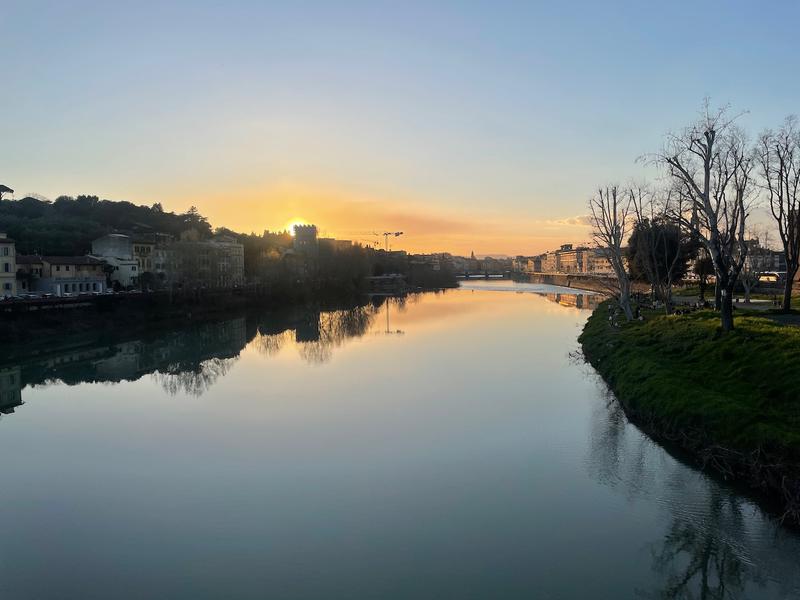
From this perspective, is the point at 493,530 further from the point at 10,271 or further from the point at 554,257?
the point at 554,257

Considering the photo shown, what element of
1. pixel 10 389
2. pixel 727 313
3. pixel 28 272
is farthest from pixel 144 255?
pixel 727 313

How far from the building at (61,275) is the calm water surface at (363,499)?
21228 mm

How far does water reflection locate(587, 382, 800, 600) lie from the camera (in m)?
6.62

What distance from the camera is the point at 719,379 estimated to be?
12.0 meters

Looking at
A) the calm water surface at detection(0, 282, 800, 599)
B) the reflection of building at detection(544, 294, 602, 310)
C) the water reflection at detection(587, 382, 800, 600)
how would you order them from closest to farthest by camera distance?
the water reflection at detection(587, 382, 800, 600)
the calm water surface at detection(0, 282, 800, 599)
the reflection of building at detection(544, 294, 602, 310)

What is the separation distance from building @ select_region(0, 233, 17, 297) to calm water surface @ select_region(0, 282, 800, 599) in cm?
1849

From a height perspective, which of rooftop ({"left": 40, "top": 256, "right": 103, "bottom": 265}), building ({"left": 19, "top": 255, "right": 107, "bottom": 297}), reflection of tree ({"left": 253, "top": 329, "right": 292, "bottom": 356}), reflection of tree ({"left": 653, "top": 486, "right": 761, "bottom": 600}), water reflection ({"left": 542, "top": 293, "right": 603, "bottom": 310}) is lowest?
reflection of tree ({"left": 653, "top": 486, "right": 761, "bottom": 600})

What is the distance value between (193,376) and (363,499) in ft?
40.4

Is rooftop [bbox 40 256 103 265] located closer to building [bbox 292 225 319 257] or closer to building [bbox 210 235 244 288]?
building [bbox 210 235 244 288]

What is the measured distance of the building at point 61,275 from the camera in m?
35.9

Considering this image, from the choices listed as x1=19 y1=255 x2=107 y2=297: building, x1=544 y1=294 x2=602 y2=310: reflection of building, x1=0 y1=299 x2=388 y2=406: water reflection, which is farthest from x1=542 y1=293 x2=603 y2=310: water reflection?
x1=19 y1=255 x2=107 y2=297: building

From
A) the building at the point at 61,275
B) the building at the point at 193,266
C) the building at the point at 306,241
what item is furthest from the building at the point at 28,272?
the building at the point at 306,241

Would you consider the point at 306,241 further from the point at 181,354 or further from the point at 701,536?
the point at 701,536

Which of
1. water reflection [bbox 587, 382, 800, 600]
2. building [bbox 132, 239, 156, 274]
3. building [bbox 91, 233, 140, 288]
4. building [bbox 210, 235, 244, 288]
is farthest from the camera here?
building [bbox 210, 235, 244, 288]
